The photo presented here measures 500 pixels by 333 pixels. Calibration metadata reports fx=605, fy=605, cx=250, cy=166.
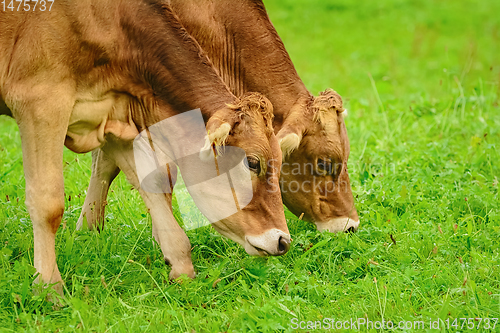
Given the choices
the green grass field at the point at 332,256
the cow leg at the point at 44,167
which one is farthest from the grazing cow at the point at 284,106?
the cow leg at the point at 44,167

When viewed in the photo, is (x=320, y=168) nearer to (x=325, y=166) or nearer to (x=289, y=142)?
(x=325, y=166)

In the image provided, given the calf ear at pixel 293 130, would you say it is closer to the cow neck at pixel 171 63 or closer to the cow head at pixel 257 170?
the cow head at pixel 257 170

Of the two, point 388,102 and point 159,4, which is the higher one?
point 159,4

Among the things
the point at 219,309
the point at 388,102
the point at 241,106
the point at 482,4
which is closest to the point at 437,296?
the point at 219,309

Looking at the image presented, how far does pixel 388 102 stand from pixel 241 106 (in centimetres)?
540

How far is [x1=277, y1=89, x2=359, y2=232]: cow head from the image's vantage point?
18.4ft

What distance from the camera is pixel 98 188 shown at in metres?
5.62

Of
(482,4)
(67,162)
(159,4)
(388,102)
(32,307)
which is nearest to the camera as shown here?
(32,307)

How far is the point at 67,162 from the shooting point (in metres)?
→ 6.83

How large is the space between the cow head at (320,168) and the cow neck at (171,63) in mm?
915

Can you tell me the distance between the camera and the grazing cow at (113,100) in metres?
4.44

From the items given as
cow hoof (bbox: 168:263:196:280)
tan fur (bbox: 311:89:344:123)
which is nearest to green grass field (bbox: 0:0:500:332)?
cow hoof (bbox: 168:263:196:280)

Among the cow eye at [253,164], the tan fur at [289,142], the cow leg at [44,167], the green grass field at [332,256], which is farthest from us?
the tan fur at [289,142]

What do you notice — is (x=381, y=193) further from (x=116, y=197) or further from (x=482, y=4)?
(x=482, y=4)
